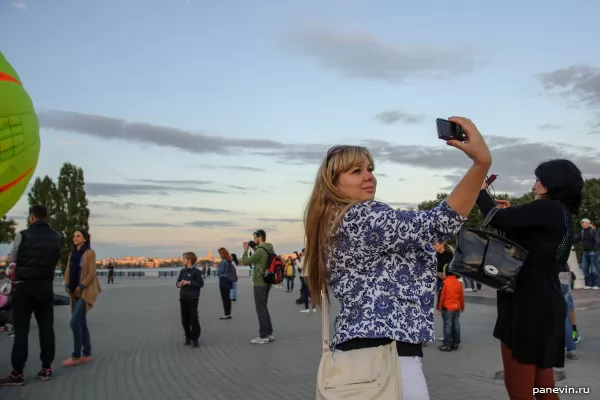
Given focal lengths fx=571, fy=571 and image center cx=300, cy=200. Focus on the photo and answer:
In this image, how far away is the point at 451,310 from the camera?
8539 mm

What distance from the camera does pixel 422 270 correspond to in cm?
241

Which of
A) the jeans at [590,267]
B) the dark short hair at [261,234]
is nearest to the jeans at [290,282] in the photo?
the jeans at [590,267]

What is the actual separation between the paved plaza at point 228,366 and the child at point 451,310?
0.65ft

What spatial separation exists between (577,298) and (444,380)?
1088 cm

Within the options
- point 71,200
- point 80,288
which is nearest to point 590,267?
point 80,288

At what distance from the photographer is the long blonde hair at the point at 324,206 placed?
250 cm

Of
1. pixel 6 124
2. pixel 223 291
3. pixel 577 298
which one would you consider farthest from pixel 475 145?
pixel 577 298

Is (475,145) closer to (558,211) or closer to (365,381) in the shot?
(365,381)

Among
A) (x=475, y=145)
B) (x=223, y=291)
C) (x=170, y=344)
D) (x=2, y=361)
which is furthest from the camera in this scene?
(x=223, y=291)

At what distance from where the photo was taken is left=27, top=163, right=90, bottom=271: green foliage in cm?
5909

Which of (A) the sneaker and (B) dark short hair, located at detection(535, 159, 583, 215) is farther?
(A) the sneaker

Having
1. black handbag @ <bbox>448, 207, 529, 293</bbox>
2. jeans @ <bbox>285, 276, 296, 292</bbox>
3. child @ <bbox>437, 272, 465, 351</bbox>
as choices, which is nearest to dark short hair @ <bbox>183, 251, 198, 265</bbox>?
child @ <bbox>437, 272, 465, 351</bbox>

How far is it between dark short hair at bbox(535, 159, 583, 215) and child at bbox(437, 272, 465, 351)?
16.7 feet

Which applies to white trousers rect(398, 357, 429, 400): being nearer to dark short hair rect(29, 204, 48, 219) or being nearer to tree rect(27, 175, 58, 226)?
dark short hair rect(29, 204, 48, 219)
